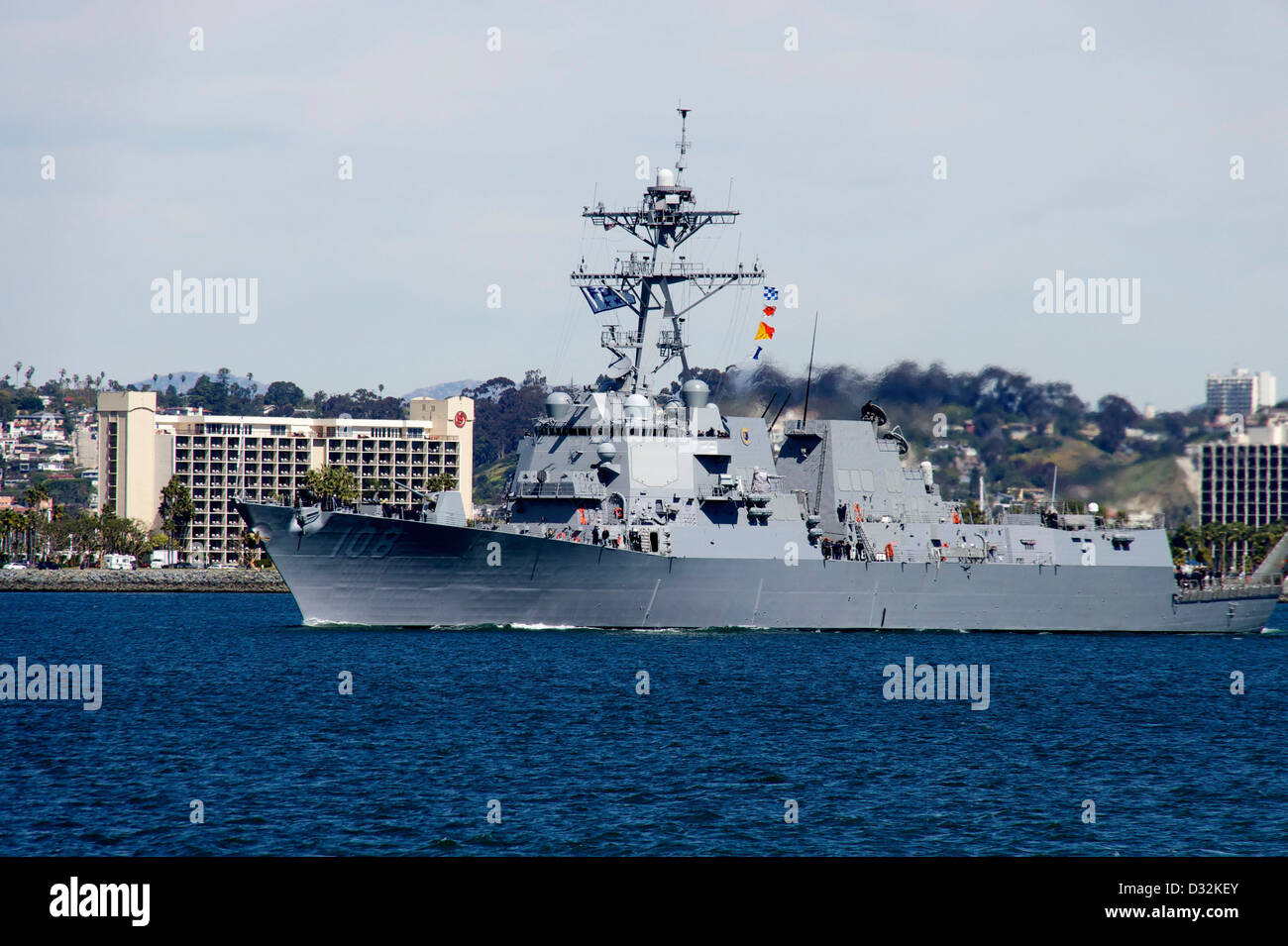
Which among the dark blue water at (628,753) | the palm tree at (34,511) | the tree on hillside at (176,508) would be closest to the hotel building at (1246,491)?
the dark blue water at (628,753)

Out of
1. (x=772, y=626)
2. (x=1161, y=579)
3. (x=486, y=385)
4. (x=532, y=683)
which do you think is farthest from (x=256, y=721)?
(x=486, y=385)

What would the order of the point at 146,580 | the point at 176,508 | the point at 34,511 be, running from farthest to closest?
1. the point at 176,508
2. the point at 34,511
3. the point at 146,580

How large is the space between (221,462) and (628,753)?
328 feet

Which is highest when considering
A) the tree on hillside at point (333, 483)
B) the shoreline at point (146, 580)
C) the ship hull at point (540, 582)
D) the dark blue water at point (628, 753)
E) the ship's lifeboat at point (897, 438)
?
the ship's lifeboat at point (897, 438)

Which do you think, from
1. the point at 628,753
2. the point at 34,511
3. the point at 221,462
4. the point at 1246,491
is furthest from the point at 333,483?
the point at 628,753

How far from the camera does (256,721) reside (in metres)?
25.0

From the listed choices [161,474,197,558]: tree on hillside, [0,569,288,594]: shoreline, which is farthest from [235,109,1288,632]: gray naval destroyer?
[161,474,197,558]: tree on hillside

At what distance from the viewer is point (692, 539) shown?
39000 millimetres

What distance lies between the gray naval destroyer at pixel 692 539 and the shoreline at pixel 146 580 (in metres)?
56.0

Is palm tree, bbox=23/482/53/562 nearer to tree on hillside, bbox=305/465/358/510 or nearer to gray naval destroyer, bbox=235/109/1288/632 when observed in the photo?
tree on hillside, bbox=305/465/358/510

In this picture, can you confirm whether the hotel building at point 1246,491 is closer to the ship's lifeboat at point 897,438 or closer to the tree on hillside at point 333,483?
the ship's lifeboat at point 897,438

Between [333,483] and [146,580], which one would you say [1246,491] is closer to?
[333,483]

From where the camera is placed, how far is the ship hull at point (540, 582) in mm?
37156

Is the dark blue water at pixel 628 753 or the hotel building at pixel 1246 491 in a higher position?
the hotel building at pixel 1246 491
